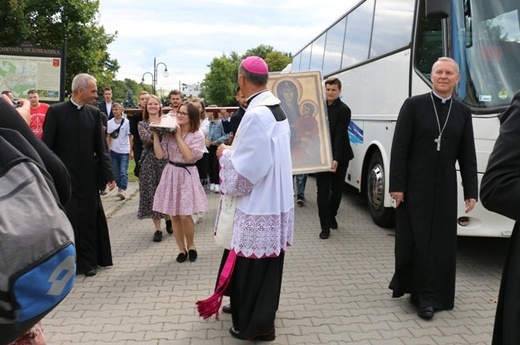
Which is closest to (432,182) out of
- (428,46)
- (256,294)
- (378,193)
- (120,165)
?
(256,294)

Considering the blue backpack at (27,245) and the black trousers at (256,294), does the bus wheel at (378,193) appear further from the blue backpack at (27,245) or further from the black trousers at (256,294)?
the blue backpack at (27,245)

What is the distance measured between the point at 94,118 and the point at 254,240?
9.05 feet

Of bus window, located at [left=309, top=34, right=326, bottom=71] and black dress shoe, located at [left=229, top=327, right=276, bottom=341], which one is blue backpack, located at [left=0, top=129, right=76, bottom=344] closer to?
black dress shoe, located at [left=229, top=327, right=276, bottom=341]

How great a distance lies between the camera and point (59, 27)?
2198cm

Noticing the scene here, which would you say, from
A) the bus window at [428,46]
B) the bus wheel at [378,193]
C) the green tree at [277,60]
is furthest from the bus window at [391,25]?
the green tree at [277,60]

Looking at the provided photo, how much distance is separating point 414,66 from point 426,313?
11.7 ft

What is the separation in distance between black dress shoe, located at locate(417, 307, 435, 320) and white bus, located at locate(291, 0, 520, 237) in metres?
1.43

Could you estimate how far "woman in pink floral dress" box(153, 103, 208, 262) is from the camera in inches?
224

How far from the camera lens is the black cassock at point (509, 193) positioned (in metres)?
1.74

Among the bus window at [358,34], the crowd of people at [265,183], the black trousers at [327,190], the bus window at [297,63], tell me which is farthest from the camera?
the bus window at [297,63]

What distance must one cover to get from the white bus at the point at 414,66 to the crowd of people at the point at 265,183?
2.51 ft

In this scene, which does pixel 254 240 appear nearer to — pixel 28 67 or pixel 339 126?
pixel 339 126

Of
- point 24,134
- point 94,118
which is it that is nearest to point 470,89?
point 94,118

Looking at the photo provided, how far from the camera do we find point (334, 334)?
384cm
